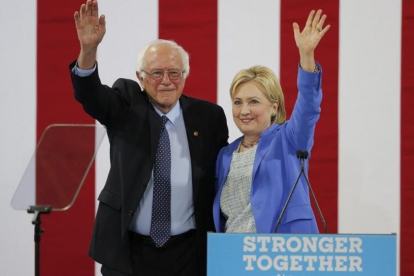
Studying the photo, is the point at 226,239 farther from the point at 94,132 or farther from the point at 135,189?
the point at 135,189

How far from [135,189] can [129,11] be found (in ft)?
3.42

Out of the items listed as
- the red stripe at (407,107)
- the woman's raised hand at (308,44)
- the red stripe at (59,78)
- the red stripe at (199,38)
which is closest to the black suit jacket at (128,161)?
the woman's raised hand at (308,44)

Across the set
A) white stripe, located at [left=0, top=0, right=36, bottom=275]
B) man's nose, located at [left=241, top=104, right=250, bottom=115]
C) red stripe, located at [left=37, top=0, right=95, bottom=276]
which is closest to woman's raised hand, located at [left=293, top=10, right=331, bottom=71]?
man's nose, located at [left=241, top=104, right=250, bottom=115]

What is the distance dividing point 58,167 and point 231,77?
3.71 ft

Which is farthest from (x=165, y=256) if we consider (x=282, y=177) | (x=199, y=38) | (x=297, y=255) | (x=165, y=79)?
(x=199, y=38)

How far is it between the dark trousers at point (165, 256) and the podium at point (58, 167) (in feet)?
1.30

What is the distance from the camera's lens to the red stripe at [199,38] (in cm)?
243

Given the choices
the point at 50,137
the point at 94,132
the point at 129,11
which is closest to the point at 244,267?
the point at 94,132

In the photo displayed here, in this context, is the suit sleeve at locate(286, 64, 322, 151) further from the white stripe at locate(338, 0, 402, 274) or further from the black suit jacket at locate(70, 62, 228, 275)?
the white stripe at locate(338, 0, 402, 274)

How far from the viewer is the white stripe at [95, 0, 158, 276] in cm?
247

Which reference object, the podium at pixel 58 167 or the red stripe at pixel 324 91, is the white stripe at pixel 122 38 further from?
the podium at pixel 58 167

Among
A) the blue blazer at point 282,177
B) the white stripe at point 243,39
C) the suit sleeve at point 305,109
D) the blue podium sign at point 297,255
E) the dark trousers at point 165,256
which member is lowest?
the dark trousers at point 165,256

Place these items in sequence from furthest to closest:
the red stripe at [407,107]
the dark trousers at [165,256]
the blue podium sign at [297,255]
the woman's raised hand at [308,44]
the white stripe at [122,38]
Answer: the white stripe at [122,38] → the red stripe at [407,107] → the dark trousers at [165,256] → the woman's raised hand at [308,44] → the blue podium sign at [297,255]

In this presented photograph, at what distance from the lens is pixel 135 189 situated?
66.5 inches
